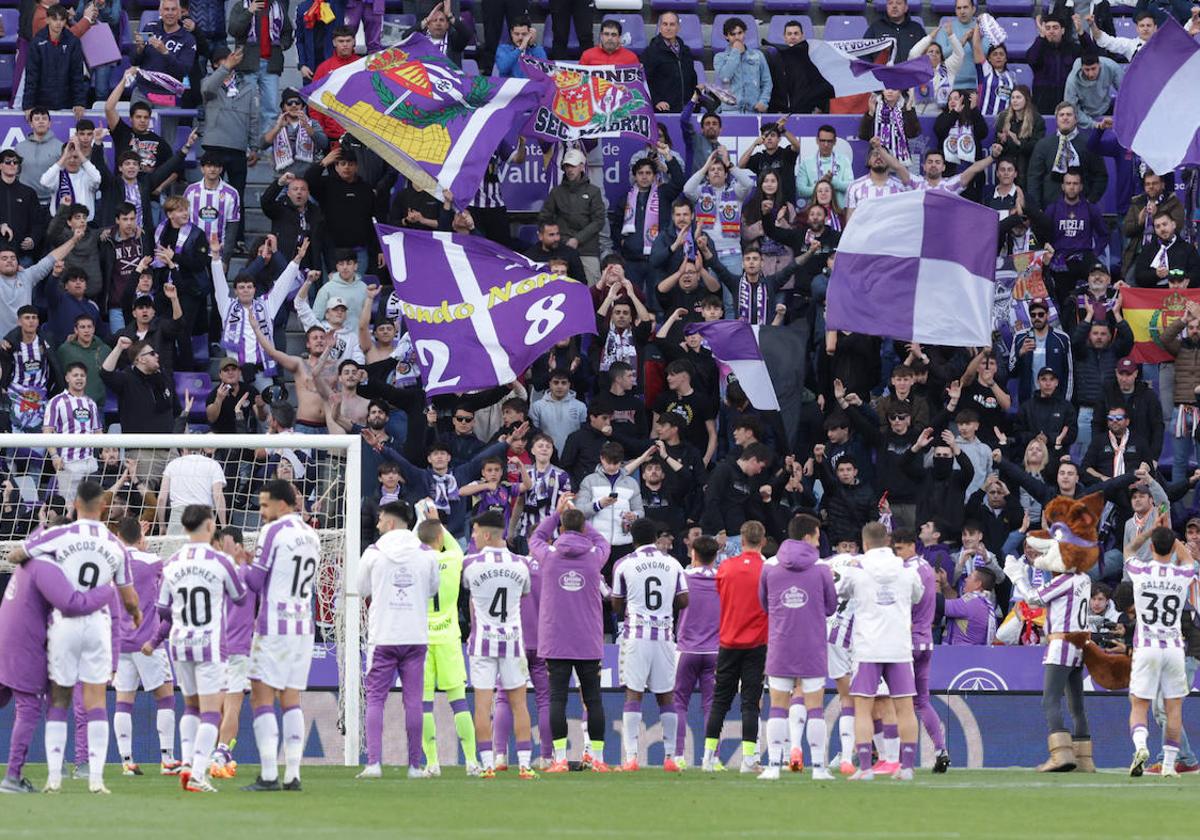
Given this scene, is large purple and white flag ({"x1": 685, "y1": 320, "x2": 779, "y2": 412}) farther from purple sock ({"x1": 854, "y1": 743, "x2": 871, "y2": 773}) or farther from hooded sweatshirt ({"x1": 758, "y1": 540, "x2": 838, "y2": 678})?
purple sock ({"x1": 854, "y1": 743, "x2": 871, "y2": 773})

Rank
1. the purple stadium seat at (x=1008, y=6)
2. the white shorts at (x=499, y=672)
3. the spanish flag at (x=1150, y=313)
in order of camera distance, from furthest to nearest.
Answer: the purple stadium seat at (x=1008, y=6) → the spanish flag at (x=1150, y=313) → the white shorts at (x=499, y=672)

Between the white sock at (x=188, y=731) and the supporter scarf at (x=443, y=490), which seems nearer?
the white sock at (x=188, y=731)

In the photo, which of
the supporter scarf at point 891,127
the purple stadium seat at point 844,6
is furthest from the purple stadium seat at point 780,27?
the supporter scarf at point 891,127

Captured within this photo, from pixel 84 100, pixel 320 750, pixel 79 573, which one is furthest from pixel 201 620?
pixel 84 100

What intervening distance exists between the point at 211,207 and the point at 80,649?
33.8ft

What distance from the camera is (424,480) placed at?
21500mm

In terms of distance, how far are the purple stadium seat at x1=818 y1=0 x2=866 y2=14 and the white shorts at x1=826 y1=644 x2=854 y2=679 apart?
45.1 feet

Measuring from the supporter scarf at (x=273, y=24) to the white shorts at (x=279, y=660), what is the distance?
12605 millimetres

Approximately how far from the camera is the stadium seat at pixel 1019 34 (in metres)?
29.3

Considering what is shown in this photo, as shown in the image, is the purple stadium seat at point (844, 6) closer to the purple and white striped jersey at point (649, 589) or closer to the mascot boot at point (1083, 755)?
the purple and white striped jersey at point (649, 589)

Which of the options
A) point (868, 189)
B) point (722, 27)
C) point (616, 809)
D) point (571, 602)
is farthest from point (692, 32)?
point (616, 809)

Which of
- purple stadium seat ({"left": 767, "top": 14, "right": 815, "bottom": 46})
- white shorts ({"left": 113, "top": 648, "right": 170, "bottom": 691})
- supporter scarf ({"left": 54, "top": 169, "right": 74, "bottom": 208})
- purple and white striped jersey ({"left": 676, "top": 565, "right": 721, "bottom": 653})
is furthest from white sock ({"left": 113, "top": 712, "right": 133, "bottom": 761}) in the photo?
purple stadium seat ({"left": 767, "top": 14, "right": 815, "bottom": 46})

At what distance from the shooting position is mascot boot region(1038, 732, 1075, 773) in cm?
1817

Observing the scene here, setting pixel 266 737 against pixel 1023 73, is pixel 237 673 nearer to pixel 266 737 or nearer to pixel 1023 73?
pixel 266 737
